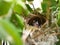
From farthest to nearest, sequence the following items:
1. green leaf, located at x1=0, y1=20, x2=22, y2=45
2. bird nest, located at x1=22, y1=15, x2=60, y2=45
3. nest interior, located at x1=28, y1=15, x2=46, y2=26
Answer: nest interior, located at x1=28, y1=15, x2=46, y2=26 → bird nest, located at x1=22, y1=15, x2=60, y2=45 → green leaf, located at x1=0, y1=20, x2=22, y2=45

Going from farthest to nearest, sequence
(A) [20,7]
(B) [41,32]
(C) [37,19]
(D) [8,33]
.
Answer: (C) [37,19]
(B) [41,32]
(A) [20,7]
(D) [8,33]

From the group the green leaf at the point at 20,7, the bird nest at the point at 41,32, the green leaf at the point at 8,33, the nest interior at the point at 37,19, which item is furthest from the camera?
the nest interior at the point at 37,19

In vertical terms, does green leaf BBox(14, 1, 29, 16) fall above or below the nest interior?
below

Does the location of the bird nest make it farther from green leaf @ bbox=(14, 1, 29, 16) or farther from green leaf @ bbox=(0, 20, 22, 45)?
green leaf @ bbox=(0, 20, 22, 45)

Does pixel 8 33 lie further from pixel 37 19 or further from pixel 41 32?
pixel 37 19

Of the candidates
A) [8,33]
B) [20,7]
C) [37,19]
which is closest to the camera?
[8,33]

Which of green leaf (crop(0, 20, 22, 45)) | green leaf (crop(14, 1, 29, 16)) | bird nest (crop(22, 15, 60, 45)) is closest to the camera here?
green leaf (crop(0, 20, 22, 45))

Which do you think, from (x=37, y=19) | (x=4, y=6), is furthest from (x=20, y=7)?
(x=37, y=19)

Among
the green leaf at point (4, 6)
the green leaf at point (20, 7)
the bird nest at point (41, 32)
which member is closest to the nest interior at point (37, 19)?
the bird nest at point (41, 32)

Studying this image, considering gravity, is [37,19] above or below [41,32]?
above

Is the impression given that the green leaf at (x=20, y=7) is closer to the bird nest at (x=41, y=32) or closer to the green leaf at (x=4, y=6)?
the green leaf at (x=4, y=6)

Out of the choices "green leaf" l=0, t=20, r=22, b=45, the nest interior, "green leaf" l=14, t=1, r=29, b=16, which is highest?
the nest interior

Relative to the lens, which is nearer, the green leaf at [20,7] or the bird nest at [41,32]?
the green leaf at [20,7]

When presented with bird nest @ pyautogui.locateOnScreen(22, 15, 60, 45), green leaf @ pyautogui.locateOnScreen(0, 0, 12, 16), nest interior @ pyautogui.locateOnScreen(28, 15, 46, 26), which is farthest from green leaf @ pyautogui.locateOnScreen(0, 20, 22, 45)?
nest interior @ pyautogui.locateOnScreen(28, 15, 46, 26)
